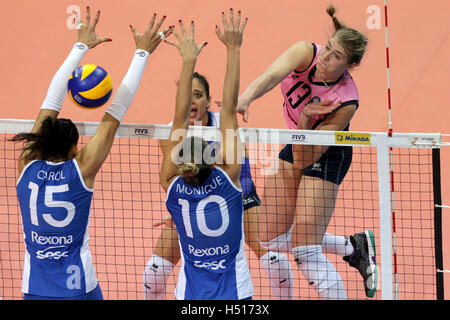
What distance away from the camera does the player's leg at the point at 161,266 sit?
570 cm

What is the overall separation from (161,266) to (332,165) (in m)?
1.62

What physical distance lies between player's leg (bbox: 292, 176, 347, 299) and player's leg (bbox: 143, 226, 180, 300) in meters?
1.01

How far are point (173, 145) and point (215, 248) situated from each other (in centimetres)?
70

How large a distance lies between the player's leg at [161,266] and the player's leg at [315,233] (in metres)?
1.01

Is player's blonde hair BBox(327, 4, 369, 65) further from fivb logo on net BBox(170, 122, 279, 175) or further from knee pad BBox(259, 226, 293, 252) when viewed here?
knee pad BBox(259, 226, 293, 252)

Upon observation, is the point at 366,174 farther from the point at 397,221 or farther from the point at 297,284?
the point at 297,284

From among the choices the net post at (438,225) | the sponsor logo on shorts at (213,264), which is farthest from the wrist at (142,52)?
the net post at (438,225)

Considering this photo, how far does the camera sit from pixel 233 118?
14.6ft

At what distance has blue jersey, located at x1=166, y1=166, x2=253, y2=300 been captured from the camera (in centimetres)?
434

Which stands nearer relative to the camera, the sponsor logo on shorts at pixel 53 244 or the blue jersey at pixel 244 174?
the sponsor logo on shorts at pixel 53 244

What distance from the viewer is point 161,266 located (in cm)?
569

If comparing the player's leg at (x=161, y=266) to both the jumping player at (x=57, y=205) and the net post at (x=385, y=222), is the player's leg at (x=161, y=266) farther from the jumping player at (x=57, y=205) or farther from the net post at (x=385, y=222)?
the net post at (x=385, y=222)
